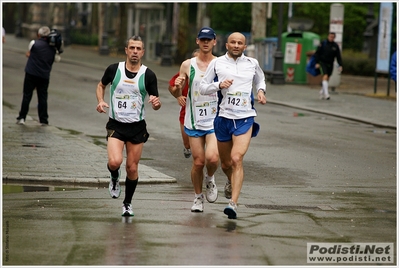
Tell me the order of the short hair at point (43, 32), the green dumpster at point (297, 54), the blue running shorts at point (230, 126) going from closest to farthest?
1. the blue running shorts at point (230, 126)
2. the short hair at point (43, 32)
3. the green dumpster at point (297, 54)

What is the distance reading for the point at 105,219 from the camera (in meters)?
9.37

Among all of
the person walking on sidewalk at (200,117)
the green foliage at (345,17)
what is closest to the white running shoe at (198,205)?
the person walking on sidewalk at (200,117)

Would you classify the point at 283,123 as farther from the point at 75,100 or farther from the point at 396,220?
the point at 396,220

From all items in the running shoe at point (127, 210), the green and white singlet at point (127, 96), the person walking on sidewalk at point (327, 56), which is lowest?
the running shoe at point (127, 210)

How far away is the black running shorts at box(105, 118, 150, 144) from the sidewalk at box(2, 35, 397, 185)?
2.46 meters

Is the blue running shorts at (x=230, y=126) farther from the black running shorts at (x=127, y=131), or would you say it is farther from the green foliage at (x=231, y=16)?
the green foliage at (x=231, y=16)

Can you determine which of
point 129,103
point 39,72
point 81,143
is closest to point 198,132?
point 129,103

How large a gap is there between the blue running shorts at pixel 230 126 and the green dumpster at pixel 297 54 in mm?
24172

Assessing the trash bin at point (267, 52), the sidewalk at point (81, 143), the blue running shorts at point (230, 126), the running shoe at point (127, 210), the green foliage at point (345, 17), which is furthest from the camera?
the green foliage at point (345, 17)

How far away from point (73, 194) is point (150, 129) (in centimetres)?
784

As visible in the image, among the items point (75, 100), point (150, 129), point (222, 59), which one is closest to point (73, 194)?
point (222, 59)

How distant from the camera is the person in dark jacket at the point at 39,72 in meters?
18.9

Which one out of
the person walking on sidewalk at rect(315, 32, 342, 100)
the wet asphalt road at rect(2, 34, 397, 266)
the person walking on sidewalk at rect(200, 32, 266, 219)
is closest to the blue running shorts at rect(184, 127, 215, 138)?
the person walking on sidewalk at rect(200, 32, 266, 219)

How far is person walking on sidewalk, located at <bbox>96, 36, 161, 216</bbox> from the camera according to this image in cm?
958
